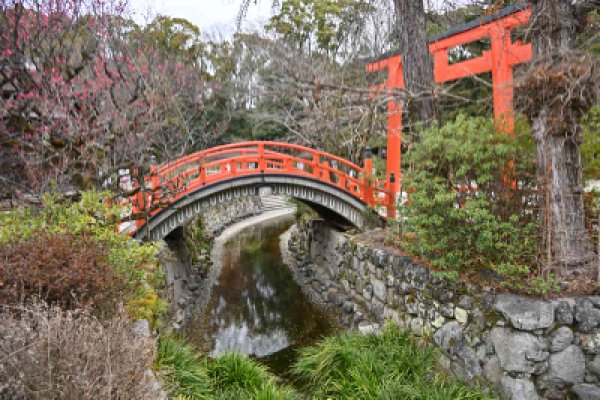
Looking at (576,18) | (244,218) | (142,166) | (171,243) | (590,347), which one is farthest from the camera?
(244,218)

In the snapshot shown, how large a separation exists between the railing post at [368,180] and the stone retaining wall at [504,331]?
108 inches

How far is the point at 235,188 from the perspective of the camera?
8.83 metres

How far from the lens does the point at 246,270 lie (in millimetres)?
12172

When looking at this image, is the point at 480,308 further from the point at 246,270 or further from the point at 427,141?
the point at 246,270

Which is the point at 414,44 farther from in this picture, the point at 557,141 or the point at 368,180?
the point at 557,141

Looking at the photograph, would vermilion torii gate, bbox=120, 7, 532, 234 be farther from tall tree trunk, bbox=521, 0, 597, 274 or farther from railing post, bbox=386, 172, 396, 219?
tall tree trunk, bbox=521, 0, 597, 274

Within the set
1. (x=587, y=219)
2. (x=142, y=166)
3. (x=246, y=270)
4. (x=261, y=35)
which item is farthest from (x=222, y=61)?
(x=587, y=219)

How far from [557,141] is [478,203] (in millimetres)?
1098

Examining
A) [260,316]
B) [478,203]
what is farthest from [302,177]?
[478,203]

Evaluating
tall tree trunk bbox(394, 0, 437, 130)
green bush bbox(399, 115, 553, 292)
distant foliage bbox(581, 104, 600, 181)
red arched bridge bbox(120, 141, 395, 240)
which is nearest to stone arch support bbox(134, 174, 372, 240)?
red arched bridge bbox(120, 141, 395, 240)

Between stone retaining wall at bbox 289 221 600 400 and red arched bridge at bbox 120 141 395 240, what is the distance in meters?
2.79

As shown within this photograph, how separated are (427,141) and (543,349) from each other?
2766 millimetres

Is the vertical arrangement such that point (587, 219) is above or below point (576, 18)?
below

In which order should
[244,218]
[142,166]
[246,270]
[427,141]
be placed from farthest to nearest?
[244,218], [246,270], [142,166], [427,141]
